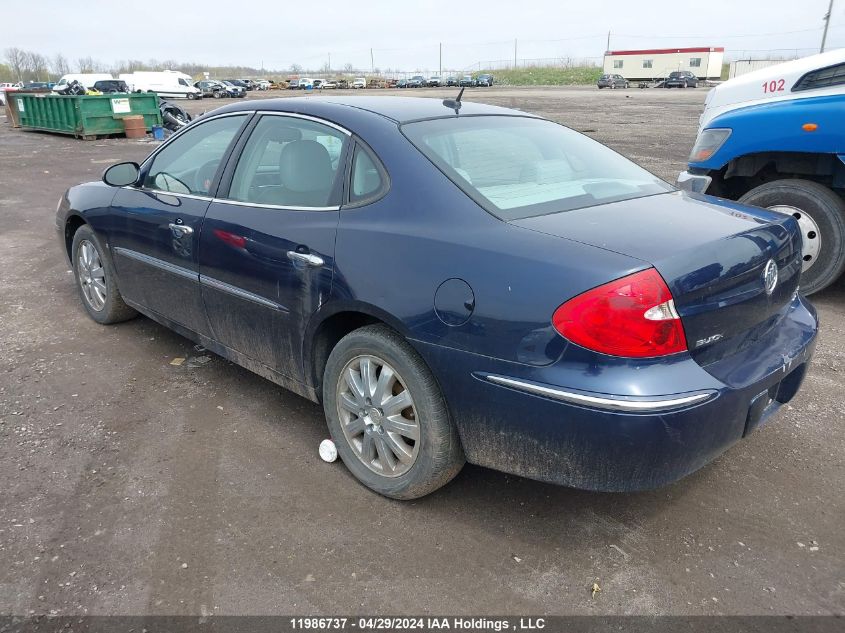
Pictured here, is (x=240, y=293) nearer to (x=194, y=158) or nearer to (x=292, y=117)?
(x=292, y=117)

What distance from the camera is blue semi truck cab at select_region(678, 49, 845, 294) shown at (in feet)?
16.0

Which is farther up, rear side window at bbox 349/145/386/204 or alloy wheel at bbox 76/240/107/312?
rear side window at bbox 349/145/386/204

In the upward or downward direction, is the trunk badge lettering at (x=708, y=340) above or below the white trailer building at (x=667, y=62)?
below

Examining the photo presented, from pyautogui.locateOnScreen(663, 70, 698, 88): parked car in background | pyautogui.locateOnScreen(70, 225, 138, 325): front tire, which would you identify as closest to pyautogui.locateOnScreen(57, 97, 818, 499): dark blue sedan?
pyautogui.locateOnScreen(70, 225, 138, 325): front tire

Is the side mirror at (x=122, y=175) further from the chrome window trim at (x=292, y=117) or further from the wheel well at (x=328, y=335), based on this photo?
the wheel well at (x=328, y=335)

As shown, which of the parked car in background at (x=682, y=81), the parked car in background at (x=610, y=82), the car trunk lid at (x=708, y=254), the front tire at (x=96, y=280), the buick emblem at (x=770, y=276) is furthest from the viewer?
the parked car in background at (x=610, y=82)

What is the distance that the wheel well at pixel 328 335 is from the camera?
116 inches

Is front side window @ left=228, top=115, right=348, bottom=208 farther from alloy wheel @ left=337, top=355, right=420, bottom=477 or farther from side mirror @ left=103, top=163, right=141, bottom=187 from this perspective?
side mirror @ left=103, top=163, right=141, bottom=187

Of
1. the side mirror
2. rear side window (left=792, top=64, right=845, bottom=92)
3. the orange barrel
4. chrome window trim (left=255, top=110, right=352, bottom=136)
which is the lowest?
the orange barrel

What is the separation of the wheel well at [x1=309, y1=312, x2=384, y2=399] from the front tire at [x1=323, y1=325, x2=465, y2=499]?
9cm

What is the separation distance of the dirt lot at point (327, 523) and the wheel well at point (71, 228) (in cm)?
137

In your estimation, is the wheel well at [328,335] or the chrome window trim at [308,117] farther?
the chrome window trim at [308,117]

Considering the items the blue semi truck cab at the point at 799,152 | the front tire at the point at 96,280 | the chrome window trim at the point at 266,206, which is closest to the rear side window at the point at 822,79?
the blue semi truck cab at the point at 799,152

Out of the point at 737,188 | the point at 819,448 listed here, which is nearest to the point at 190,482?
the point at 819,448
